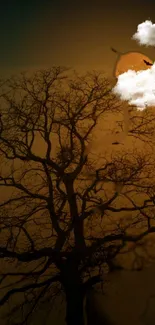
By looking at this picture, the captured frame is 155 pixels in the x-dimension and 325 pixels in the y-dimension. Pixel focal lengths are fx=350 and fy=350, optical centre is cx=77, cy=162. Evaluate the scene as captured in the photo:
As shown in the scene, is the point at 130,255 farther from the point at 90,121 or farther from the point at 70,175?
the point at 90,121

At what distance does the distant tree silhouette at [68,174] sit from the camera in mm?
3447

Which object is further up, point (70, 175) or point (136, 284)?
point (70, 175)

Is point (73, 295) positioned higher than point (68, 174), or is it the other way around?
point (68, 174)

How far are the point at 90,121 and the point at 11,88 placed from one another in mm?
919

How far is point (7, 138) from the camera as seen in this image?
12.0 ft

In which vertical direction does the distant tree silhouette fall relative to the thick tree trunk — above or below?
above

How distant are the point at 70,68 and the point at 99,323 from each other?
9.07ft

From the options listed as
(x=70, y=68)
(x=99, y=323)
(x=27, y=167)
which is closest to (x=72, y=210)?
(x=27, y=167)

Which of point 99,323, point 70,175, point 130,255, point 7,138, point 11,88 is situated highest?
point 11,88

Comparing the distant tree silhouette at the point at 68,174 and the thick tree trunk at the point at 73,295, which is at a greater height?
the distant tree silhouette at the point at 68,174

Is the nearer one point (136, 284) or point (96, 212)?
point (96, 212)

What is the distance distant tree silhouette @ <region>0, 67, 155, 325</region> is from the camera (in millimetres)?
3447

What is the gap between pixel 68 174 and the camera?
3.57m

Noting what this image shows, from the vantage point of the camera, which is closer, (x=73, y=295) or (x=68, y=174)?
(x=73, y=295)
